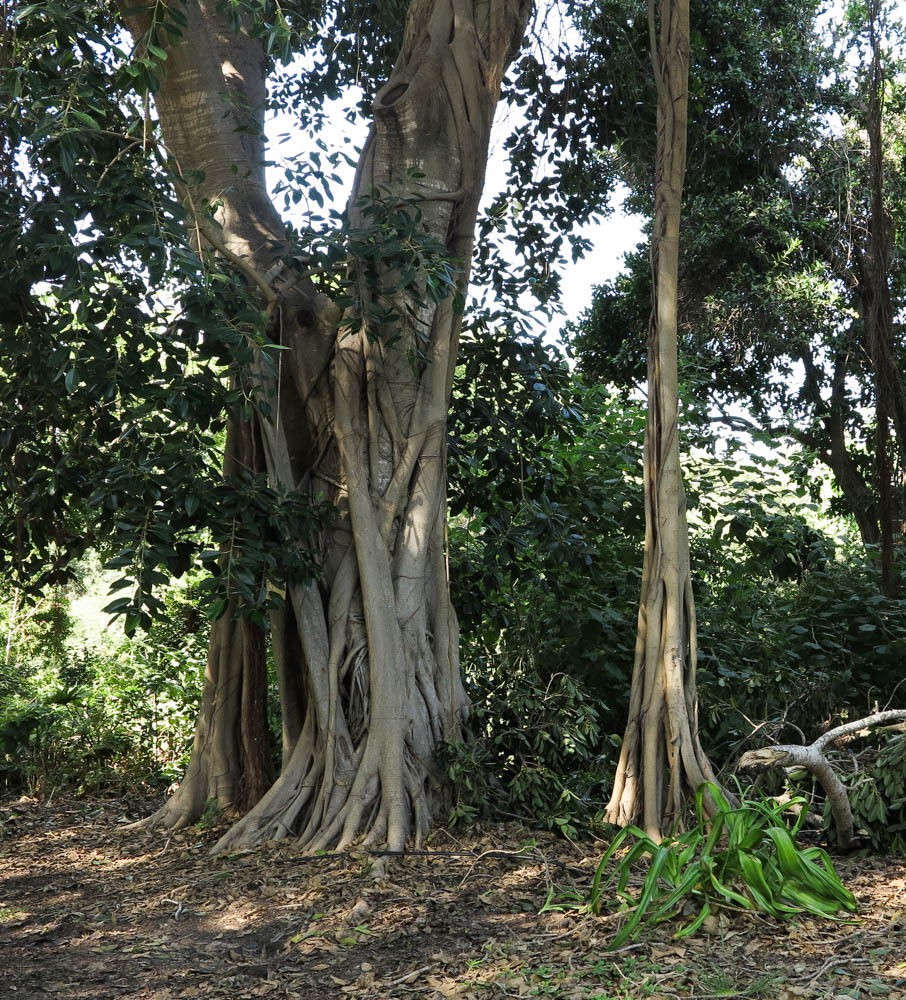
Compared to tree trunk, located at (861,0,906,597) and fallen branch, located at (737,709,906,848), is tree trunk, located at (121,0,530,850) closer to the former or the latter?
fallen branch, located at (737,709,906,848)

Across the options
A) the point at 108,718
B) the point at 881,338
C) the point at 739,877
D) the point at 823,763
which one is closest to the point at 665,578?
the point at 823,763

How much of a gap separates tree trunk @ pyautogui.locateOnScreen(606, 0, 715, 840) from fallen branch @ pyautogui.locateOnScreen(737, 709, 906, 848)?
0.60 meters

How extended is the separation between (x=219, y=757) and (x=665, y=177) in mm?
3959

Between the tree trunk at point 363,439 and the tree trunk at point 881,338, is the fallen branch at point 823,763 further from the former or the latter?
the tree trunk at point 881,338

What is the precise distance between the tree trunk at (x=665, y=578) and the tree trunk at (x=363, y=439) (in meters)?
1.01

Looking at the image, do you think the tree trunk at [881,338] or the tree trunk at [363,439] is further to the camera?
the tree trunk at [881,338]

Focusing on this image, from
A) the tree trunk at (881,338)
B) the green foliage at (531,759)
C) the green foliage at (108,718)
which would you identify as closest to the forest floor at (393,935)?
the green foliage at (531,759)

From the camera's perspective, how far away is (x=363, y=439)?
17.0ft

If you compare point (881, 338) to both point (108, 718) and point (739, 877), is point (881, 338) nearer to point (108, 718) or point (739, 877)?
point (739, 877)

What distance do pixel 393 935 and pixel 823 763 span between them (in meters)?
1.80

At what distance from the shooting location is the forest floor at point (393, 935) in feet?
9.89

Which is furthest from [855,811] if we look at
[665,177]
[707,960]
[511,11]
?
[511,11]

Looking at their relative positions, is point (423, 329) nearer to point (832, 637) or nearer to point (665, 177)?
point (665, 177)

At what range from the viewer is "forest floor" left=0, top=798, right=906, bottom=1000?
3.01 m
